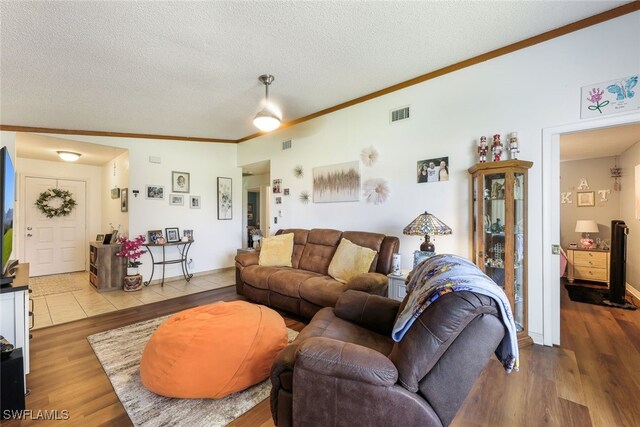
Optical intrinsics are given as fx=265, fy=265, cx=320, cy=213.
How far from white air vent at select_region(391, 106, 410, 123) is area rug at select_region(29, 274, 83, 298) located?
18.2ft

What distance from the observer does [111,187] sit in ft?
17.7

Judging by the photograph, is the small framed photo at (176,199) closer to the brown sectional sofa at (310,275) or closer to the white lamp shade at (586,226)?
the brown sectional sofa at (310,275)

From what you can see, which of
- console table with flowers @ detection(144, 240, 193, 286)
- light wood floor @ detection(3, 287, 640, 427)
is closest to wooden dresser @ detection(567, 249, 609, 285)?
light wood floor @ detection(3, 287, 640, 427)

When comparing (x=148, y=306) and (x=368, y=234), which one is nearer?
(x=368, y=234)

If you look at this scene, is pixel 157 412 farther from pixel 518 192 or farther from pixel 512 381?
pixel 518 192

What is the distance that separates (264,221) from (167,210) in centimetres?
284

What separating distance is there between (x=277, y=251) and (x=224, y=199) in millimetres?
2499

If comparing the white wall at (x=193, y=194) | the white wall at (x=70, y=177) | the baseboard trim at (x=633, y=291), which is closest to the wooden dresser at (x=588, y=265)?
the baseboard trim at (x=633, y=291)

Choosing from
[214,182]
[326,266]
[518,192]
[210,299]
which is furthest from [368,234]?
[214,182]

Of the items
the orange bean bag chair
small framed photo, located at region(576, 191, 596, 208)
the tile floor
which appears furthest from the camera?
small framed photo, located at region(576, 191, 596, 208)

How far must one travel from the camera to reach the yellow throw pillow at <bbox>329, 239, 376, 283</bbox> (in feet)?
9.70

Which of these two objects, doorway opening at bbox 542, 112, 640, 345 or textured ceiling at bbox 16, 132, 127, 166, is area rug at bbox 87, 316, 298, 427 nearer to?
doorway opening at bbox 542, 112, 640, 345

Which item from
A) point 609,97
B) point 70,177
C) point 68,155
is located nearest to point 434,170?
point 609,97

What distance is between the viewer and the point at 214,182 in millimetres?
5480
